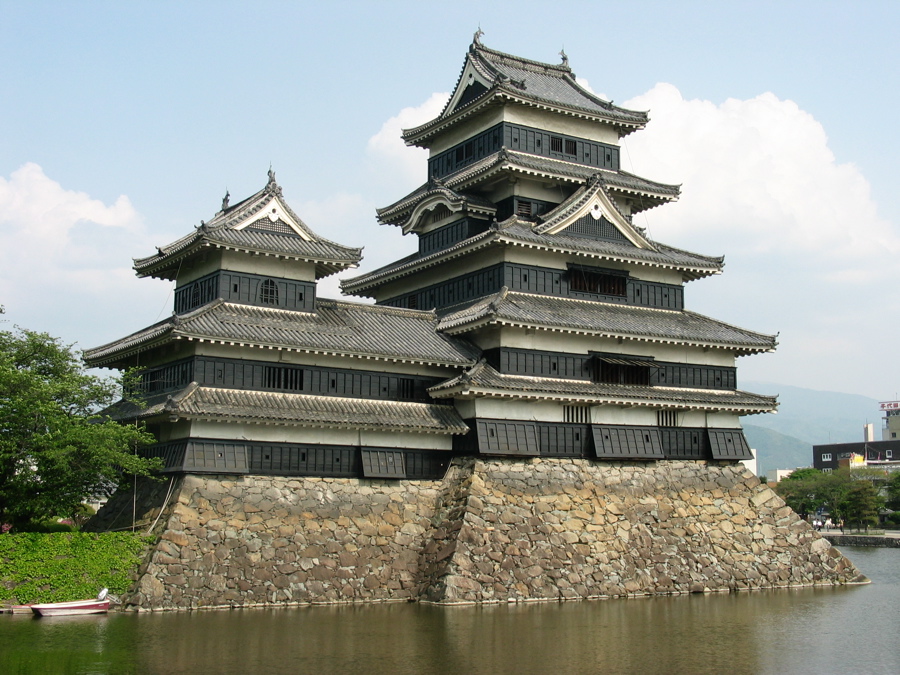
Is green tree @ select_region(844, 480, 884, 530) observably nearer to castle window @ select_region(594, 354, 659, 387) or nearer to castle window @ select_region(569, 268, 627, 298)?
castle window @ select_region(594, 354, 659, 387)

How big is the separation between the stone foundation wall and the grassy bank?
0.91m

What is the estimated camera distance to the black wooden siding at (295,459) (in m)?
33.6

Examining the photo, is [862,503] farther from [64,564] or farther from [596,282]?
[64,564]

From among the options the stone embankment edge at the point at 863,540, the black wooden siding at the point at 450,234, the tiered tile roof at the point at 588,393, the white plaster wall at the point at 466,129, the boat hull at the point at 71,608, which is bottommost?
the stone embankment edge at the point at 863,540

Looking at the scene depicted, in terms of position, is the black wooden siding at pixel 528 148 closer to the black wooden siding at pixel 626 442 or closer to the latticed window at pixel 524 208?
the latticed window at pixel 524 208

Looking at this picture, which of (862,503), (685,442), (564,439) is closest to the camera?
(564,439)

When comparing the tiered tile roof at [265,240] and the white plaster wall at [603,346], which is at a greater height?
the tiered tile roof at [265,240]

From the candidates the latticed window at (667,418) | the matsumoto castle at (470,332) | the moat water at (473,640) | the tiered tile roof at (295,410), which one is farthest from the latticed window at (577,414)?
the moat water at (473,640)

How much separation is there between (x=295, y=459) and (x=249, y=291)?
711 cm

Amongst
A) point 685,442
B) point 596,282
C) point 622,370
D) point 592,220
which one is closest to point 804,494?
point 685,442

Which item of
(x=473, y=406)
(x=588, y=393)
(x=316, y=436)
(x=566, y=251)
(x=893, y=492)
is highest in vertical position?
(x=566, y=251)

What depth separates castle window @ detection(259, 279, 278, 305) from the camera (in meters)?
38.0

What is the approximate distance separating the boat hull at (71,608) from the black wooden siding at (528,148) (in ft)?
89.8

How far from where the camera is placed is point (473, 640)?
25812mm
